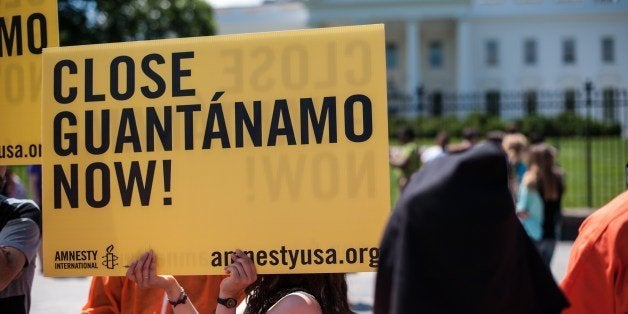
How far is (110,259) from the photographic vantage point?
8.81ft

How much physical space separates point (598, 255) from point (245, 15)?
59126 mm

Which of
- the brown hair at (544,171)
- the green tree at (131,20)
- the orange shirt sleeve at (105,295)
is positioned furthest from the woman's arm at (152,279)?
the green tree at (131,20)

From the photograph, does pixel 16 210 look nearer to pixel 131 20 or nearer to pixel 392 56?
pixel 131 20

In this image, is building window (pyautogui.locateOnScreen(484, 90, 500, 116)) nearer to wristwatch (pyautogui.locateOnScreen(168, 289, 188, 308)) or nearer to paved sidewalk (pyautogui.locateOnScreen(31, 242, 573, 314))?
paved sidewalk (pyautogui.locateOnScreen(31, 242, 573, 314))

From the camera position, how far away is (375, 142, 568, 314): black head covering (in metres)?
1.71

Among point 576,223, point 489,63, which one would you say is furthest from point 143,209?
point 489,63

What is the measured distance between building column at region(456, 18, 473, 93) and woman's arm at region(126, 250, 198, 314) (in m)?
59.2

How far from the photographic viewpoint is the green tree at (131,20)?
33938mm

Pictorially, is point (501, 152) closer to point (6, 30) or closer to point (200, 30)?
point (6, 30)

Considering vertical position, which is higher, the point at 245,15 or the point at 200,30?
the point at 245,15

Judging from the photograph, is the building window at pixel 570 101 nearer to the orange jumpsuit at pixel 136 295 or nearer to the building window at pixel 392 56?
the orange jumpsuit at pixel 136 295

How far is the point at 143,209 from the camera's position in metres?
2.70

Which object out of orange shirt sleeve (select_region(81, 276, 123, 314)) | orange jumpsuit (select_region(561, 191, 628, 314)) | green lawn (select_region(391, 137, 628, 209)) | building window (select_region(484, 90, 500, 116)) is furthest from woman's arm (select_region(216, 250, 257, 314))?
building window (select_region(484, 90, 500, 116))

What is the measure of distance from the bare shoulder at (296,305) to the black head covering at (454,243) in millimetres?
741
